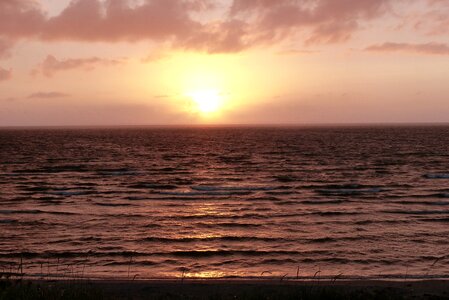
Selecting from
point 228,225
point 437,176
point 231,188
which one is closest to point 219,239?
point 228,225

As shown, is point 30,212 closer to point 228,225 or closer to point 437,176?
point 228,225

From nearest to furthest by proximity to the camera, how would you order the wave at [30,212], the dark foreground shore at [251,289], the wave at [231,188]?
the dark foreground shore at [251,289], the wave at [30,212], the wave at [231,188]

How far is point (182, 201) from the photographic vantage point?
35.0m

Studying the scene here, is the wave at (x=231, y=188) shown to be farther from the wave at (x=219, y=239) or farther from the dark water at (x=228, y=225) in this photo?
the wave at (x=219, y=239)

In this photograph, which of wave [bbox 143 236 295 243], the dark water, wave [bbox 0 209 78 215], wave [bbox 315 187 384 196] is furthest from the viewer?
wave [bbox 315 187 384 196]

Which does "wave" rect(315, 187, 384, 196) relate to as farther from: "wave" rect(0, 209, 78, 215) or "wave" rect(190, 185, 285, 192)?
"wave" rect(0, 209, 78, 215)

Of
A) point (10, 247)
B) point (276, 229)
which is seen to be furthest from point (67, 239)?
point (276, 229)

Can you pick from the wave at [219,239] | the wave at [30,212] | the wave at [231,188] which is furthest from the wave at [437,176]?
the wave at [30,212]

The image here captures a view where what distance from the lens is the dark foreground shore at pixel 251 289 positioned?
40.3 feet

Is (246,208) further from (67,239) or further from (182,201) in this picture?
(67,239)

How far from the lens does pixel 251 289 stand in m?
14.6

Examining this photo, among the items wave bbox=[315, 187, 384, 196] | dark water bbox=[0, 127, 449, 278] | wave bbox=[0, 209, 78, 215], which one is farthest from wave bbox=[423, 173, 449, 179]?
wave bbox=[0, 209, 78, 215]

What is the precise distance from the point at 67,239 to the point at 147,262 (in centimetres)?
591

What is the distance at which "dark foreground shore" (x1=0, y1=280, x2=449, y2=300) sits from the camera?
484 inches
